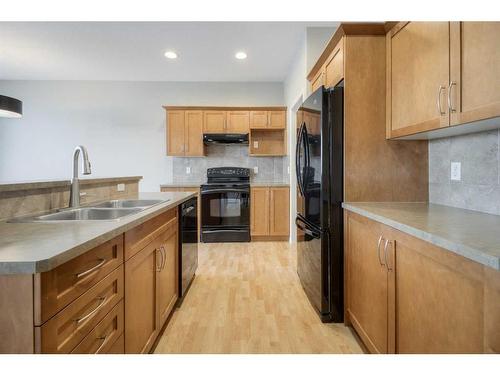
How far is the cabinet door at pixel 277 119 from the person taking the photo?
467 cm

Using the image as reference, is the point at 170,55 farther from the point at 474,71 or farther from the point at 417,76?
the point at 474,71

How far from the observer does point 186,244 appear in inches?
96.3

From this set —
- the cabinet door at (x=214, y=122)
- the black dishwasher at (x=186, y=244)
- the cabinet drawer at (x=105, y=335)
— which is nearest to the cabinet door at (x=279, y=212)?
the cabinet door at (x=214, y=122)

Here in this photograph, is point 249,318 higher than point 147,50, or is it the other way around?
point 147,50

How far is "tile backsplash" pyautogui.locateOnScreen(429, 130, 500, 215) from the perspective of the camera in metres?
1.42

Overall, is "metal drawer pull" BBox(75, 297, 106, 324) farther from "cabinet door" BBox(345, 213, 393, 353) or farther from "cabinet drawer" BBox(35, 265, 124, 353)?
"cabinet door" BBox(345, 213, 393, 353)

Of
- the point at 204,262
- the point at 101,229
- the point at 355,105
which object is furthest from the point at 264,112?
the point at 101,229

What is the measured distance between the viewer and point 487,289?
789 mm

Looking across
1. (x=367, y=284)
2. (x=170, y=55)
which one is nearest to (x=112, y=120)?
(x=170, y=55)

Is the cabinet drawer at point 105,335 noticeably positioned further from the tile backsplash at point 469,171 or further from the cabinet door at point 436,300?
the tile backsplash at point 469,171

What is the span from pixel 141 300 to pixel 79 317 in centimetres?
55

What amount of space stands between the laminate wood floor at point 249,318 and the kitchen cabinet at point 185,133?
2.13 metres

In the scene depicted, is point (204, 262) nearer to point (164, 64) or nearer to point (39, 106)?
point (164, 64)
